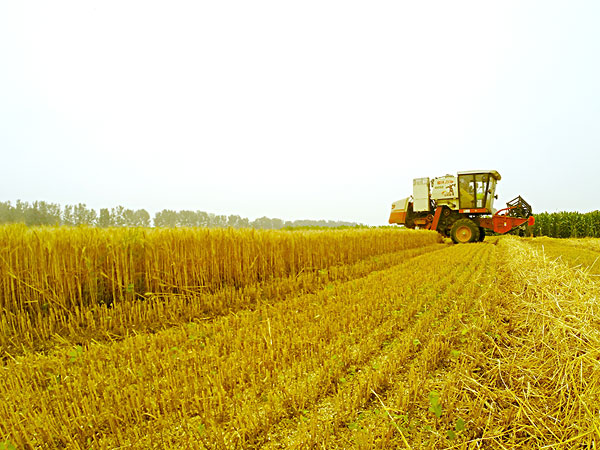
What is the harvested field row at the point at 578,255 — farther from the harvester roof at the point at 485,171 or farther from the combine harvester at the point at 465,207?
the harvester roof at the point at 485,171

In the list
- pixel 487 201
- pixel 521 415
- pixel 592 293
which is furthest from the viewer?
pixel 487 201

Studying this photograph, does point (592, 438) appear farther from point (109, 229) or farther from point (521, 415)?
point (109, 229)

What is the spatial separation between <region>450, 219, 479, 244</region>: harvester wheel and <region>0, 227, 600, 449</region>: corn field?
1188cm

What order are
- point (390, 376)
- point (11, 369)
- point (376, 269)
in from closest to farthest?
point (390, 376) → point (11, 369) → point (376, 269)

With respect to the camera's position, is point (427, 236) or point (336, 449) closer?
point (336, 449)

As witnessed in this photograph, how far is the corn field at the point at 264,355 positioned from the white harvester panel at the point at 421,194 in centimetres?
1322

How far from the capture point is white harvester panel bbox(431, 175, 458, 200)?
55.6 ft

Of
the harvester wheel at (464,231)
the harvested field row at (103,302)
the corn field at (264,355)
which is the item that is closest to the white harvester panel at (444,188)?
the harvester wheel at (464,231)

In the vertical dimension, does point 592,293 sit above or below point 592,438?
above

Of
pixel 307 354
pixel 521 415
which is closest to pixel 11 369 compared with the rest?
pixel 307 354

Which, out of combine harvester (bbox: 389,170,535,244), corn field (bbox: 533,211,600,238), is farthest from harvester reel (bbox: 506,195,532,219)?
corn field (bbox: 533,211,600,238)

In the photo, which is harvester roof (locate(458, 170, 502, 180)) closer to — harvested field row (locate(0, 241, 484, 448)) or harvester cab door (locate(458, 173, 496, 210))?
harvester cab door (locate(458, 173, 496, 210))

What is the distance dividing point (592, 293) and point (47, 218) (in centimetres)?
724

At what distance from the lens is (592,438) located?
1592 millimetres
